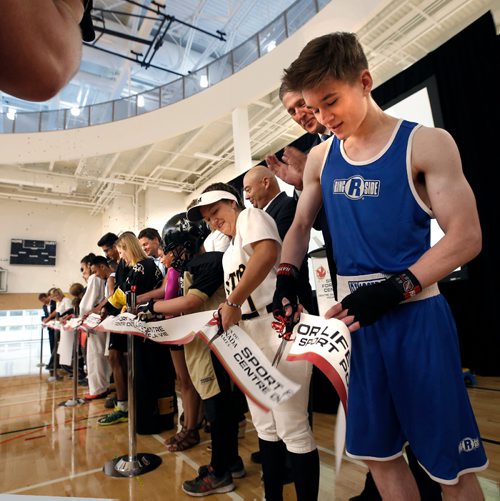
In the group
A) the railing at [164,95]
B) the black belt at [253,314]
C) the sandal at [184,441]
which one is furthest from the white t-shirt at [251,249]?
the railing at [164,95]

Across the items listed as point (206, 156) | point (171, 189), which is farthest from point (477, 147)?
point (171, 189)

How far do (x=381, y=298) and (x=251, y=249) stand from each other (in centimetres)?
79

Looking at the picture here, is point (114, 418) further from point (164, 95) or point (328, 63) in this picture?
point (164, 95)

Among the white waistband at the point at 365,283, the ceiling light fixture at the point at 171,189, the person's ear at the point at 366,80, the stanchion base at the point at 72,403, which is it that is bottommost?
the stanchion base at the point at 72,403

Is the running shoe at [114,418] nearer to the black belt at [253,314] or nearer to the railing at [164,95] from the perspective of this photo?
the black belt at [253,314]

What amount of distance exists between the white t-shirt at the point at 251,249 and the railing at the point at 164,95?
271 inches

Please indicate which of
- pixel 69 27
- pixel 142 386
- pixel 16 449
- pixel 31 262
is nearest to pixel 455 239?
pixel 69 27

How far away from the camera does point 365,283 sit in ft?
2.97

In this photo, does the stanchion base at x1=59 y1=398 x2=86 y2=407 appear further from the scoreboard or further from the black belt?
the scoreboard

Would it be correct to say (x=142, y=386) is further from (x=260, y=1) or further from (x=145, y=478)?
(x=260, y=1)

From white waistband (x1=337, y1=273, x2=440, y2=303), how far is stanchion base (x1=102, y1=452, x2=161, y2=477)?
5.84ft

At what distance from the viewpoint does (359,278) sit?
0.92 m

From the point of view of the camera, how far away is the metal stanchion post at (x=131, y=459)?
2018 millimetres

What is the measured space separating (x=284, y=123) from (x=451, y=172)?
9050 mm
